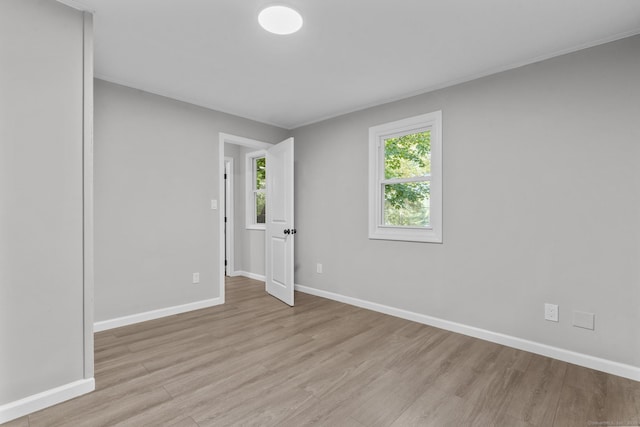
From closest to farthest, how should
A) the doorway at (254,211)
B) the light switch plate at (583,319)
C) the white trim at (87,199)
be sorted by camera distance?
1. the white trim at (87,199)
2. the light switch plate at (583,319)
3. the doorway at (254,211)

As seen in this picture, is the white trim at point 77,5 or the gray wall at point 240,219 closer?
the white trim at point 77,5

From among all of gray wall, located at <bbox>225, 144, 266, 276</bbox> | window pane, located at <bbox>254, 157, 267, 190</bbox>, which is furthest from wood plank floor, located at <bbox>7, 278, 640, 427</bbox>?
window pane, located at <bbox>254, 157, 267, 190</bbox>

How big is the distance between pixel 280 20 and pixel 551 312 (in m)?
2.94

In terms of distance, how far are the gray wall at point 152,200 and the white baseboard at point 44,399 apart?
1196 millimetres

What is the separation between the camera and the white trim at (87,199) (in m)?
1.93

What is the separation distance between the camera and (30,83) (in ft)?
5.73

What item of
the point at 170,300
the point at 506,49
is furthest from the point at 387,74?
the point at 170,300

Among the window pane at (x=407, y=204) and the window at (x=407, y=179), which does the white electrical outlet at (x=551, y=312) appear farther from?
the window pane at (x=407, y=204)

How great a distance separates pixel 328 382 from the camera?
2.07 m

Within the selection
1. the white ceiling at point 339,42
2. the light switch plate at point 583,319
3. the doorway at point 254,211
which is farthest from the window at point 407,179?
the doorway at point 254,211

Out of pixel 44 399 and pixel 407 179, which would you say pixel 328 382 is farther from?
pixel 407 179

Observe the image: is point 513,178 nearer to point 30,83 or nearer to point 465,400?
point 465,400

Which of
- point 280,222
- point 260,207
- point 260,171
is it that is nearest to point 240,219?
point 260,207

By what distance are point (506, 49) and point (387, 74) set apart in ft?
3.07
